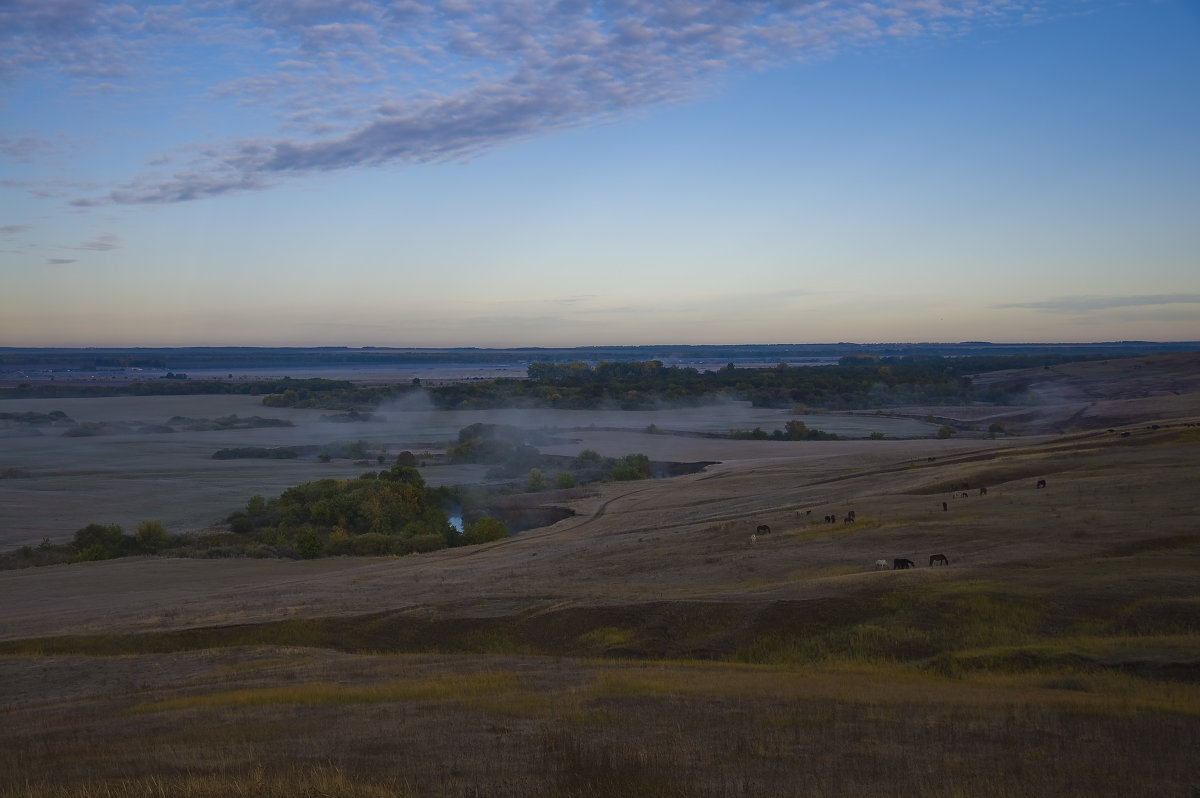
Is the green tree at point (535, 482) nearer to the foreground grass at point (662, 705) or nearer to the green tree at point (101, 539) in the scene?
the green tree at point (101, 539)

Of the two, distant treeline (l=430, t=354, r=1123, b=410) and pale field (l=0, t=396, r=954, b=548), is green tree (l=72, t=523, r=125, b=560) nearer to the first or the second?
pale field (l=0, t=396, r=954, b=548)

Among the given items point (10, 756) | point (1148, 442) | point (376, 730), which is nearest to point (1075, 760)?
point (376, 730)

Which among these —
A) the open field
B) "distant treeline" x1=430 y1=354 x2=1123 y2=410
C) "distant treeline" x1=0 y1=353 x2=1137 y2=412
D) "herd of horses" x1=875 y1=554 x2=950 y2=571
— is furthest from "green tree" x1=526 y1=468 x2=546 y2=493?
"distant treeline" x1=0 y1=353 x2=1137 y2=412

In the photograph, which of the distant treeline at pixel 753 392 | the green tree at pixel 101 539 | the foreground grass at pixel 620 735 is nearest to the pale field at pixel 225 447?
the green tree at pixel 101 539

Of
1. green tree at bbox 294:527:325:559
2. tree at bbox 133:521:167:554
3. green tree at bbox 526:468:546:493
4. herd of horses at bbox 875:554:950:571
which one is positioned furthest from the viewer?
green tree at bbox 526:468:546:493

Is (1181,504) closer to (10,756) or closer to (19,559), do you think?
(10,756)

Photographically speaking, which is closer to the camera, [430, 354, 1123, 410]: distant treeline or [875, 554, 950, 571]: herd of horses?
[875, 554, 950, 571]: herd of horses

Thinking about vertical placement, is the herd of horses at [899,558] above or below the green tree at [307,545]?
above
